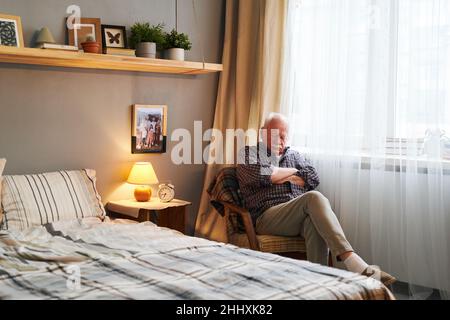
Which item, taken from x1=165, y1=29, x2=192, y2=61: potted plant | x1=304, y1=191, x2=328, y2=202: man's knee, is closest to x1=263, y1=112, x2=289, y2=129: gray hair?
x1=304, y1=191, x2=328, y2=202: man's knee

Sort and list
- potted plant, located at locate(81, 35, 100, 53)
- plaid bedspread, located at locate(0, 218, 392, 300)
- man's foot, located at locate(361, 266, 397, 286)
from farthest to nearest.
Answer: potted plant, located at locate(81, 35, 100, 53) → man's foot, located at locate(361, 266, 397, 286) → plaid bedspread, located at locate(0, 218, 392, 300)

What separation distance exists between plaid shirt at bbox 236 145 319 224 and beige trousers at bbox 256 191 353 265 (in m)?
0.10

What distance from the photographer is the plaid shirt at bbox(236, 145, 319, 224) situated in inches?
157

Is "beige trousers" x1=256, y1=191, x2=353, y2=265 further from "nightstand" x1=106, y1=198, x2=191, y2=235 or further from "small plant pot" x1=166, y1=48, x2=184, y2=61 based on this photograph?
"small plant pot" x1=166, y1=48, x2=184, y2=61

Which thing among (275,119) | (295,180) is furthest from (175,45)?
(295,180)

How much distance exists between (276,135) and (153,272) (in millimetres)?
1891

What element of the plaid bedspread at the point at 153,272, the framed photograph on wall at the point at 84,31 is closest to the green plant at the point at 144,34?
the framed photograph on wall at the point at 84,31

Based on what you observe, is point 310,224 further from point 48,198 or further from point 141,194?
point 48,198

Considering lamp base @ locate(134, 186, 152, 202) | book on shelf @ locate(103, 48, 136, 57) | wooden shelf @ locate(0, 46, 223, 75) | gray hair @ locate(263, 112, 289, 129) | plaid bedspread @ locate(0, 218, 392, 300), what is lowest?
plaid bedspread @ locate(0, 218, 392, 300)

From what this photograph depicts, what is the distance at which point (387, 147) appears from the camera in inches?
156

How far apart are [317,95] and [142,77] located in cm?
127
